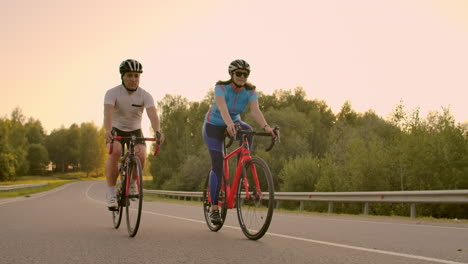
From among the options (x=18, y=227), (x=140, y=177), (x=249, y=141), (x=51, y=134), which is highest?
(x=51, y=134)

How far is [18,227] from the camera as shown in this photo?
7.50 meters

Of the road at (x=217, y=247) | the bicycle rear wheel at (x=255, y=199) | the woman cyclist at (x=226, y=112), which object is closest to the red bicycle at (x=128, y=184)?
the road at (x=217, y=247)

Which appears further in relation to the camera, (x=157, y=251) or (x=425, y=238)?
(x=425, y=238)

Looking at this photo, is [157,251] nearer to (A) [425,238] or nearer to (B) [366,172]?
(A) [425,238]

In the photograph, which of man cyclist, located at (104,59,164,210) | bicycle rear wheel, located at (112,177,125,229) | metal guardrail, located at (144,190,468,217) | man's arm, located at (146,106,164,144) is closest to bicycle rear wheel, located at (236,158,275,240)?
man cyclist, located at (104,59,164,210)

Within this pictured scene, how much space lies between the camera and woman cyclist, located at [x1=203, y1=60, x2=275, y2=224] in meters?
6.29

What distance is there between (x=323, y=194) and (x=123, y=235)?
1064 cm

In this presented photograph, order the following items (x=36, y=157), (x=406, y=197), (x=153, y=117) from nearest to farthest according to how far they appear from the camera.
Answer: (x=153, y=117) → (x=406, y=197) → (x=36, y=157)

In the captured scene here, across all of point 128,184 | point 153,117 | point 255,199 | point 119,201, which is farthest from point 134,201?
point 255,199

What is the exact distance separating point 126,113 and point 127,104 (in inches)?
6.1

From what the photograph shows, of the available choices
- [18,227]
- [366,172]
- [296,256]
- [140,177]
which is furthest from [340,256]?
[366,172]

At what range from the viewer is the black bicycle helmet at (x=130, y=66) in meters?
6.83

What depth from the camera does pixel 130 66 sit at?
6832mm

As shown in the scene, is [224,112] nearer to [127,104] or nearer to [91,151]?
[127,104]
